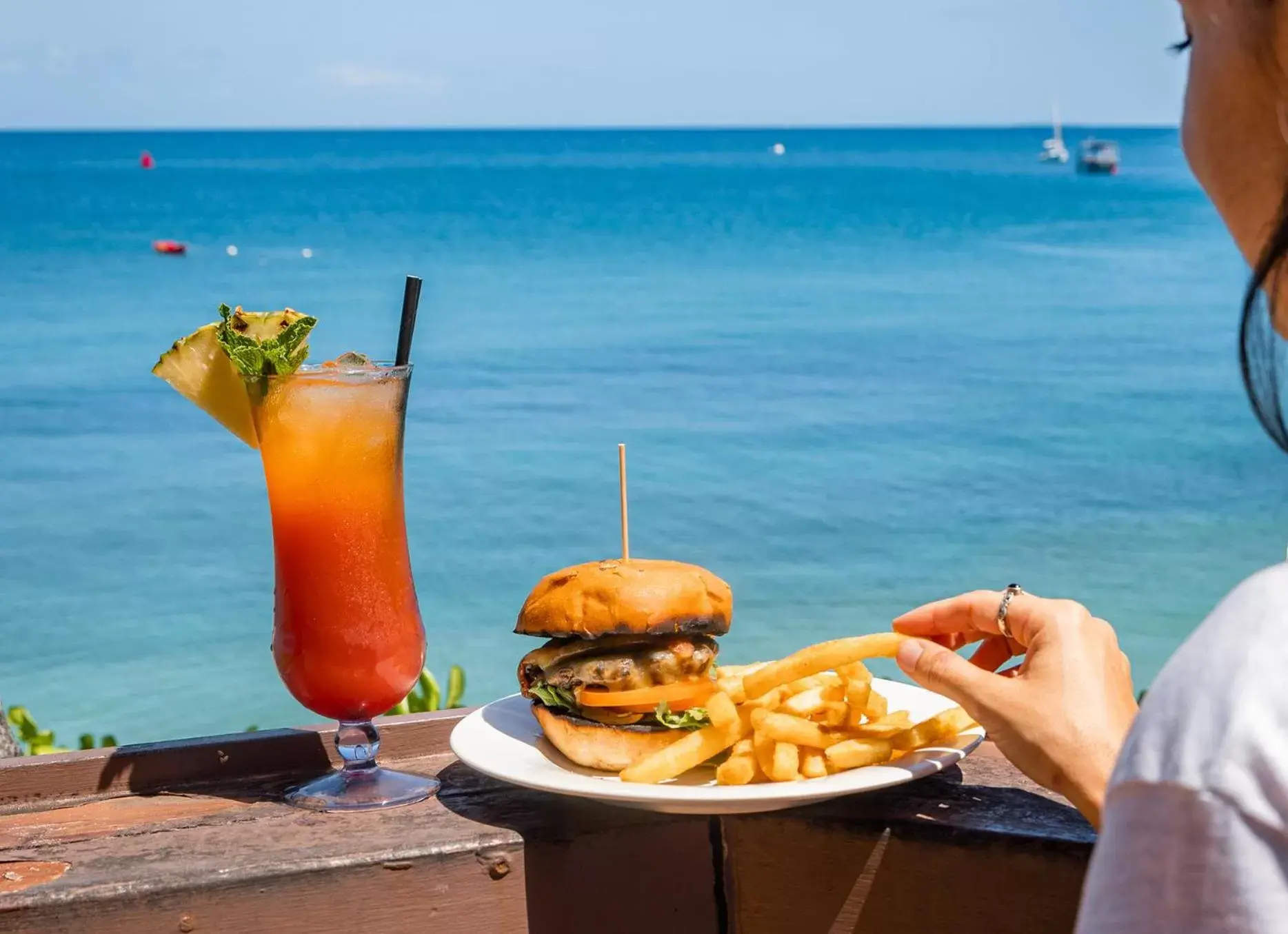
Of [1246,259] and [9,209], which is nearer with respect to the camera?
[1246,259]

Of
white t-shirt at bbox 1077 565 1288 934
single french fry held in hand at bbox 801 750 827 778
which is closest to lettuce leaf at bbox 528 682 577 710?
single french fry held in hand at bbox 801 750 827 778

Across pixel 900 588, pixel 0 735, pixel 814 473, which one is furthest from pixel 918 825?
pixel 814 473

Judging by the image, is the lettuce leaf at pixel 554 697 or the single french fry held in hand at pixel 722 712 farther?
the lettuce leaf at pixel 554 697

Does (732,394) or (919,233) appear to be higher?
(919,233)

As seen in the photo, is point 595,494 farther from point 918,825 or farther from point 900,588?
point 918,825

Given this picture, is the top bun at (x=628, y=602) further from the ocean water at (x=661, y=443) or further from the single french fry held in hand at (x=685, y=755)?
the ocean water at (x=661, y=443)

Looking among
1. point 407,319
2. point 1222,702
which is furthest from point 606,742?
point 1222,702


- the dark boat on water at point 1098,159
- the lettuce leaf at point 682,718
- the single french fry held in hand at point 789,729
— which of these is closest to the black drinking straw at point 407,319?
the lettuce leaf at point 682,718
